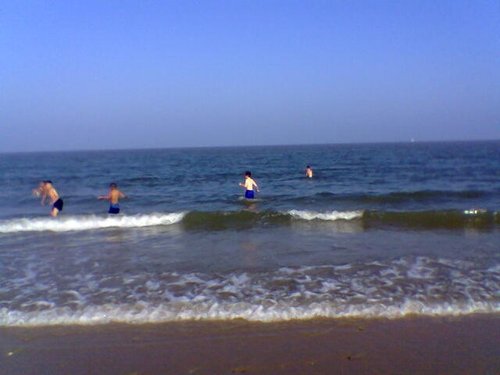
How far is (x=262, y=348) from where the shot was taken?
4.85 m

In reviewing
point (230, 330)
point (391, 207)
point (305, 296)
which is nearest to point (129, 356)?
point (230, 330)

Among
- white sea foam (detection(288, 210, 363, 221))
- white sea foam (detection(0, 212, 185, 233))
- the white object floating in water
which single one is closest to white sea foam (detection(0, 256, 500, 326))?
white sea foam (detection(288, 210, 363, 221))

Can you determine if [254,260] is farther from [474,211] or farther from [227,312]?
[474,211]

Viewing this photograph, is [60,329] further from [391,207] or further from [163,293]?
[391,207]

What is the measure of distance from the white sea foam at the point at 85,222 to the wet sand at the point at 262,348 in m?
9.24

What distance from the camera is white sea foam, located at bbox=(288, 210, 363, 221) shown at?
14.6m

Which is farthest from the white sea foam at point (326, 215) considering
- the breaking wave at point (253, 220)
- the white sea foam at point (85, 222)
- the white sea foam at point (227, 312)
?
the white sea foam at point (227, 312)

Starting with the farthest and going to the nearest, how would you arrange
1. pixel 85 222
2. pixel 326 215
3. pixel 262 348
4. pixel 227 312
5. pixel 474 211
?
pixel 85 222
pixel 326 215
pixel 474 211
pixel 227 312
pixel 262 348

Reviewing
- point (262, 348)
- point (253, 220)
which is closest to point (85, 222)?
point (253, 220)

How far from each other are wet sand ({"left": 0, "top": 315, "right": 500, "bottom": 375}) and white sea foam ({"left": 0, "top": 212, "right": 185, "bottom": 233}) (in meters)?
9.24

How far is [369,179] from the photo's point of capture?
27.2 m

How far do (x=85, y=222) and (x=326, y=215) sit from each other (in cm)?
806

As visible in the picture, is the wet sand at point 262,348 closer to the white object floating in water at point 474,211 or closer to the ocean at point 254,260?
the ocean at point 254,260

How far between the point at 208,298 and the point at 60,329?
2.00 meters
